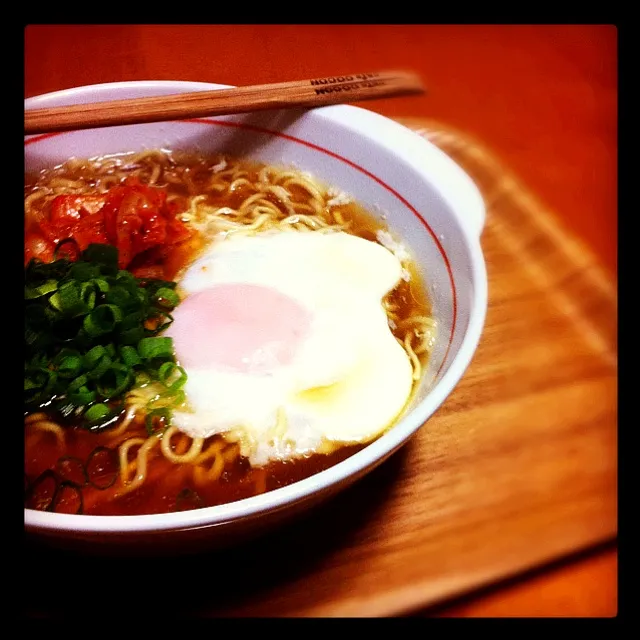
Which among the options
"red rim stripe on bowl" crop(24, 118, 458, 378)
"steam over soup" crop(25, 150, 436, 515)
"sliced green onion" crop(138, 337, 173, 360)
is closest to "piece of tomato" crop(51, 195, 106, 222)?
"steam over soup" crop(25, 150, 436, 515)

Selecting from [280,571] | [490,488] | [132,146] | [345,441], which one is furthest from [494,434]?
[132,146]

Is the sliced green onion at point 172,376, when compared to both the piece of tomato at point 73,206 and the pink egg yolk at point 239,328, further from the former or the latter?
the piece of tomato at point 73,206

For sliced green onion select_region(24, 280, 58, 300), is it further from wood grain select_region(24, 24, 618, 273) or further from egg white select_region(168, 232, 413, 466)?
wood grain select_region(24, 24, 618, 273)

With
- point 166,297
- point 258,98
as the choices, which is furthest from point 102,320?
point 258,98

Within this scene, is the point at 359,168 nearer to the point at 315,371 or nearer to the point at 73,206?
the point at 315,371

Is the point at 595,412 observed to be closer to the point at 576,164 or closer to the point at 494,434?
the point at 494,434

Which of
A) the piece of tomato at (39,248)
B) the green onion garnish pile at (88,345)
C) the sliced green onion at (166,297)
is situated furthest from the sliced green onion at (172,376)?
the piece of tomato at (39,248)
